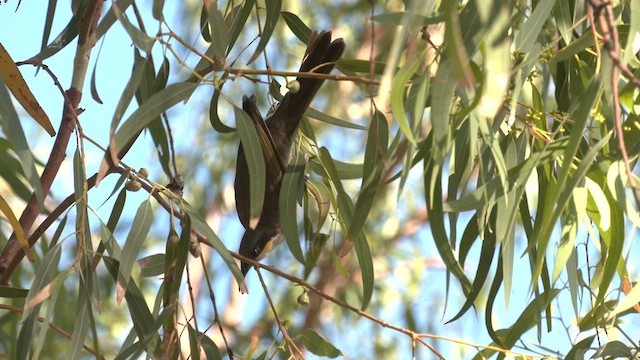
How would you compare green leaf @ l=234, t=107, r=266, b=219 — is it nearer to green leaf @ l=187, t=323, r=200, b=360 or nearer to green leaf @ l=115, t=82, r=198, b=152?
green leaf @ l=115, t=82, r=198, b=152

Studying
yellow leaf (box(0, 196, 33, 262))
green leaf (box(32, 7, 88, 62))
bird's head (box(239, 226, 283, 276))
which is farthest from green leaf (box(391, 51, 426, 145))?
bird's head (box(239, 226, 283, 276))

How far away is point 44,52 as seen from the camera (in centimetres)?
147

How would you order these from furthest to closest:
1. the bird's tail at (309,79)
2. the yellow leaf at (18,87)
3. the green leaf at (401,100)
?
the bird's tail at (309,79), the yellow leaf at (18,87), the green leaf at (401,100)

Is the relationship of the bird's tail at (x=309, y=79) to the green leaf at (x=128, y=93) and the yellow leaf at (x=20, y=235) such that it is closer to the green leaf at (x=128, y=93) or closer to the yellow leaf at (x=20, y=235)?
the green leaf at (x=128, y=93)

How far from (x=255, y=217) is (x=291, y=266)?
2.72 metres

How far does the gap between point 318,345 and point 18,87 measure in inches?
24.7

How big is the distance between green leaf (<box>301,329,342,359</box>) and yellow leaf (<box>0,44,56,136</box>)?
1.76ft

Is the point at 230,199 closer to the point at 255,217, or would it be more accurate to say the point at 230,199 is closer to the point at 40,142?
the point at 40,142

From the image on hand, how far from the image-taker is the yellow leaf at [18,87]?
1.39 m

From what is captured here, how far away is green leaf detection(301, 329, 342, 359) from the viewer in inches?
60.1

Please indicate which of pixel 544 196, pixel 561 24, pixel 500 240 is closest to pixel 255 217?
pixel 500 240

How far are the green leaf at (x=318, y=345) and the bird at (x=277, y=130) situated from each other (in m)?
0.25

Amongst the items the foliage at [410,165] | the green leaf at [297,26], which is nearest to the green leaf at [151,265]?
the foliage at [410,165]

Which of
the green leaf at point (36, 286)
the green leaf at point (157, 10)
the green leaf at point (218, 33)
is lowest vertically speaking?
the green leaf at point (36, 286)
